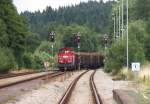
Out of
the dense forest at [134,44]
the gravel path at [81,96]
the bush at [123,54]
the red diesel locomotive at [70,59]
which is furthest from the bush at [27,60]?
the gravel path at [81,96]

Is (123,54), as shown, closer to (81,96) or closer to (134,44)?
(134,44)

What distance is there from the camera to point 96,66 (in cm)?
11450

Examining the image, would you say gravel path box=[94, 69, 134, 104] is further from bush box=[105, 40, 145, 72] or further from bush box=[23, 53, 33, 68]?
bush box=[23, 53, 33, 68]

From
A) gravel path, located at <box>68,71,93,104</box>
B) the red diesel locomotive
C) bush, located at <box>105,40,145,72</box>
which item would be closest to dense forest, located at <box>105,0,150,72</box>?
bush, located at <box>105,40,145,72</box>

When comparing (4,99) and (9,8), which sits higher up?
(9,8)

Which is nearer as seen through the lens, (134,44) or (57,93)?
(57,93)

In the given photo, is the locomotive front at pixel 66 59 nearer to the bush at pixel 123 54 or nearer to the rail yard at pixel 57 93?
the bush at pixel 123 54

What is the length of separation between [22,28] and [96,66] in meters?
27.4

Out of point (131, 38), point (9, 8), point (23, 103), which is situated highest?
point (9, 8)

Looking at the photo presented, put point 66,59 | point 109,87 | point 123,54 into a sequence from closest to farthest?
Answer: 1. point 109,87
2. point 123,54
3. point 66,59

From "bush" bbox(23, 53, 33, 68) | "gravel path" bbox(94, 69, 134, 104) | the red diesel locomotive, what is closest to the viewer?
"gravel path" bbox(94, 69, 134, 104)

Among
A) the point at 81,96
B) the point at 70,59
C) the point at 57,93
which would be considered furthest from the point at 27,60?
the point at 81,96

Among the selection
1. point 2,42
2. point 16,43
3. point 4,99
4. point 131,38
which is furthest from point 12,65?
point 4,99

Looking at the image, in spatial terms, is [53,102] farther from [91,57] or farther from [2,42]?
[91,57]
